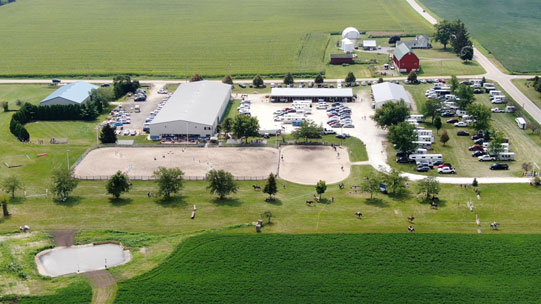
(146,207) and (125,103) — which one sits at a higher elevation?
(125,103)

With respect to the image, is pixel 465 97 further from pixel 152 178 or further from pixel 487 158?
pixel 152 178

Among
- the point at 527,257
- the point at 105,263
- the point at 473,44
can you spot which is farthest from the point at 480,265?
the point at 473,44

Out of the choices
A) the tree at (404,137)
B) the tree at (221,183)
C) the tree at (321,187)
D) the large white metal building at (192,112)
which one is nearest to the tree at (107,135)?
the large white metal building at (192,112)

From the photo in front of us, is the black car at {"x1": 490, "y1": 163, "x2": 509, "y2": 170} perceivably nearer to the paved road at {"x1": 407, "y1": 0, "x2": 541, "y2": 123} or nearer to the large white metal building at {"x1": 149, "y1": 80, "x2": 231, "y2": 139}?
the paved road at {"x1": 407, "y1": 0, "x2": 541, "y2": 123}

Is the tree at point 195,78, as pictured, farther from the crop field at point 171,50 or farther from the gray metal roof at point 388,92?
the gray metal roof at point 388,92

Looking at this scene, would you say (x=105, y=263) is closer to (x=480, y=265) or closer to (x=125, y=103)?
(x=480, y=265)
